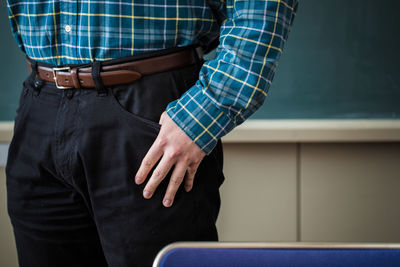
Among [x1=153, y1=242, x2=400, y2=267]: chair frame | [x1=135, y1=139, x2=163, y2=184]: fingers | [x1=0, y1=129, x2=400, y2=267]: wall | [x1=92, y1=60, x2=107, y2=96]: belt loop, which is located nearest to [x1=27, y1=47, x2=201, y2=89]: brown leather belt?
[x1=92, y1=60, x2=107, y2=96]: belt loop

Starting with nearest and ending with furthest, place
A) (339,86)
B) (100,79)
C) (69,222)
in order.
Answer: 1. (100,79)
2. (69,222)
3. (339,86)

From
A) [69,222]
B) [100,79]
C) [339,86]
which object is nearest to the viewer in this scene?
[100,79]

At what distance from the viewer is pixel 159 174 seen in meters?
0.56

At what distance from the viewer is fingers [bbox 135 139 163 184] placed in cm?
55

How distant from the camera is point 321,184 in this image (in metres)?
1.35

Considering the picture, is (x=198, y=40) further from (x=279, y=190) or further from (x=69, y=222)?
(x=279, y=190)

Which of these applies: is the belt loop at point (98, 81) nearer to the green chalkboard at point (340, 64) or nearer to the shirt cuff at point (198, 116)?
the shirt cuff at point (198, 116)

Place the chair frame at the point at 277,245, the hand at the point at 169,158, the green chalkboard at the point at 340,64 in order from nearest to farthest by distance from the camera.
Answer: the chair frame at the point at 277,245
the hand at the point at 169,158
the green chalkboard at the point at 340,64

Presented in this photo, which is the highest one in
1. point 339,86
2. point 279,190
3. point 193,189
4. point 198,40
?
point 198,40

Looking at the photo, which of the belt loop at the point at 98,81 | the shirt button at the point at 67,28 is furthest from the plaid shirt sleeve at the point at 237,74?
the shirt button at the point at 67,28

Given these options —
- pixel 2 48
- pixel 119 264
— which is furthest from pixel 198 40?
pixel 2 48

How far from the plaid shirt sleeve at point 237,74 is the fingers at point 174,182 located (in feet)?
0.15

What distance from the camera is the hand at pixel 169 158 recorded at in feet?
1.79

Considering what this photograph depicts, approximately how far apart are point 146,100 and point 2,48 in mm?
1116
